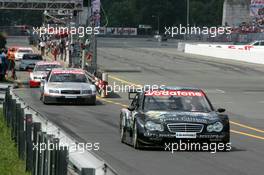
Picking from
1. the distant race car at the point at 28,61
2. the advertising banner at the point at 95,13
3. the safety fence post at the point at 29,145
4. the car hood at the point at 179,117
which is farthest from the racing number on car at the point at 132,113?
the distant race car at the point at 28,61

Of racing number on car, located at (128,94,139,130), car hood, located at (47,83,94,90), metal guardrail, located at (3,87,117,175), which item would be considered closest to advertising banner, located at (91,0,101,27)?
car hood, located at (47,83,94,90)

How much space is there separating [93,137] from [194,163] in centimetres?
480

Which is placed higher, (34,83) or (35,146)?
(35,146)

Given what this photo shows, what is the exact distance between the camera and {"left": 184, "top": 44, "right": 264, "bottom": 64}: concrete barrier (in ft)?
214

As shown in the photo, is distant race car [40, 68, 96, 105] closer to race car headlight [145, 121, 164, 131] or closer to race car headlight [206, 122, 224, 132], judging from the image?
race car headlight [145, 121, 164, 131]

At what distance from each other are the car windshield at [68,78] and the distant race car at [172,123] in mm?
13963

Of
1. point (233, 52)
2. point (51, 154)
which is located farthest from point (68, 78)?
point (233, 52)

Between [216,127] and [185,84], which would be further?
[185,84]

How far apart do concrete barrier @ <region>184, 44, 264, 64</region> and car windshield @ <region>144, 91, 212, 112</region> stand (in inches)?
1888

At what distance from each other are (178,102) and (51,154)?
25.7 feet

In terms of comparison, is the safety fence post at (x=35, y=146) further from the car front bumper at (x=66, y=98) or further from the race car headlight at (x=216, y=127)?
the car front bumper at (x=66, y=98)

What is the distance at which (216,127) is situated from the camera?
Result: 15.4 m

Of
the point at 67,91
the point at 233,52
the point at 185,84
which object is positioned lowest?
the point at 233,52

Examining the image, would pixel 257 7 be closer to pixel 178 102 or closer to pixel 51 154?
pixel 178 102
